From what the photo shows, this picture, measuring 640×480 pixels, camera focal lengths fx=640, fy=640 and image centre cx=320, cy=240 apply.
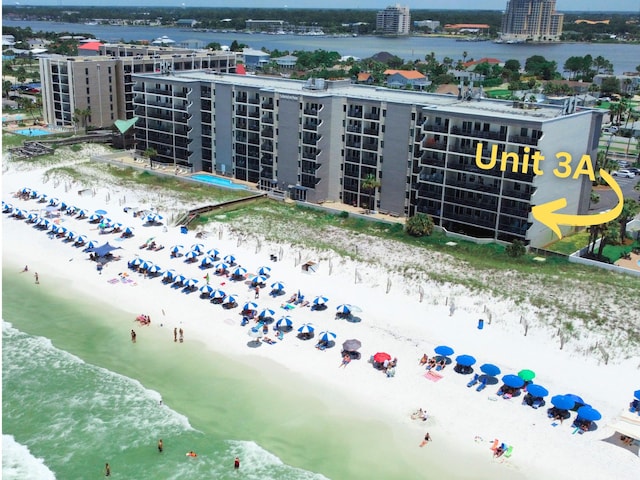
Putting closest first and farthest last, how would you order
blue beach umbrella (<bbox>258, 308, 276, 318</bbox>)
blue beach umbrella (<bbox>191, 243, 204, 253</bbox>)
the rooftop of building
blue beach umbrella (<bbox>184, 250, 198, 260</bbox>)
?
blue beach umbrella (<bbox>258, 308, 276, 318</bbox>), blue beach umbrella (<bbox>184, 250, 198, 260</bbox>), blue beach umbrella (<bbox>191, 243, 204, 253</bbox>), the rooftop of building

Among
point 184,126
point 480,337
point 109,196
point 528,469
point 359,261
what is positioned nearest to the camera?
point 528,469

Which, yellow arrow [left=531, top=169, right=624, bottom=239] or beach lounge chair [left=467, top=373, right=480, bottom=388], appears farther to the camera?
yellow arrow [left=531, top=169, right=624, bottom=239]

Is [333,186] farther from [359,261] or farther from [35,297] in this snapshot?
[35,297]

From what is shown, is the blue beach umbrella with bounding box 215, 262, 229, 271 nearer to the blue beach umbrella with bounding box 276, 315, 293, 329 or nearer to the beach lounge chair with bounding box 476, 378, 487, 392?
the blue beach umbrella with bounding box 276, 315, 293, 329

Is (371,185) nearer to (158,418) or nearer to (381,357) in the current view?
(381,357)

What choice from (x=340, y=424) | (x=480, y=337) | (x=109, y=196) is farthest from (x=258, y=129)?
(x=340, y=424)

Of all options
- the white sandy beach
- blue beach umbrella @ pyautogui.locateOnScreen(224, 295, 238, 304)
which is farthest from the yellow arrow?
blue beach umbrella @ pyautogui.locateOnScreen(224, 295, 238, 304)

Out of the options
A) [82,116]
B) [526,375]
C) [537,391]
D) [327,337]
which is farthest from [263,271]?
[82,116]
